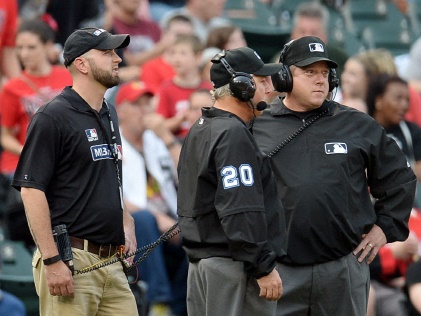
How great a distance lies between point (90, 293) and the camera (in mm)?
5535

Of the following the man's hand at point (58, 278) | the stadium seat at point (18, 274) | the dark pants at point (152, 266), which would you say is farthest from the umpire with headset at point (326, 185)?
the stadium seat at point (18, 274)

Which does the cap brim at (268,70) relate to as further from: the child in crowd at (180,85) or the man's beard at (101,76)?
the child in crowd at (180,85)

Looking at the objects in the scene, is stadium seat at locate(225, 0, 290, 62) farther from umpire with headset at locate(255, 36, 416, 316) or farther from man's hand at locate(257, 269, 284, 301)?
man's hand at locate(257, 269, 284, 301)

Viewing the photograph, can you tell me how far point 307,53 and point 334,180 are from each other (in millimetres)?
761

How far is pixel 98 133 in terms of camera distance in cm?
561

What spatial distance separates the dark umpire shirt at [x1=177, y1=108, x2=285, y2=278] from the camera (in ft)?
16.9

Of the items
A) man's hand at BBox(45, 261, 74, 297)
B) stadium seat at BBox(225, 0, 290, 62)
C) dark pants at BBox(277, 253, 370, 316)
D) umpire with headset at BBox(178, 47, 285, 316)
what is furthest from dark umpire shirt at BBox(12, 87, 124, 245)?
stadium seat at BBox(225, 0, 290, 62)

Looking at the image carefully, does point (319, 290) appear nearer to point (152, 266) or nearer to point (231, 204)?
point (231, 204)

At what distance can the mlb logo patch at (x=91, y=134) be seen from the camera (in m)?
5.54

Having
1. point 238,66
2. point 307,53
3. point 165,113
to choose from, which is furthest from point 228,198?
point 165,113

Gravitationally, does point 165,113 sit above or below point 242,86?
below

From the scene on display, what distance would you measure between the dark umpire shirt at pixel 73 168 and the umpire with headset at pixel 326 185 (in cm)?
96

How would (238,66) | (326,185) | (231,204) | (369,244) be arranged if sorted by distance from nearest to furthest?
(231,204) < (238,66) < (326,185) < (369,244)

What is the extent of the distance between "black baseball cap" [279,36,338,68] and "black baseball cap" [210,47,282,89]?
0.53 m
